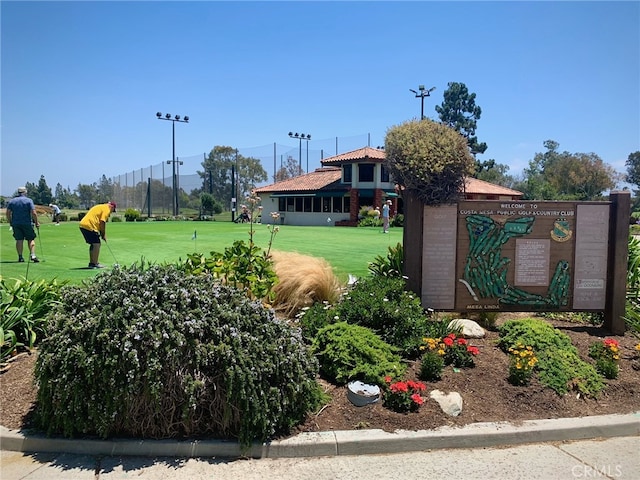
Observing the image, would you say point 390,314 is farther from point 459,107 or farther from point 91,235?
point 459,107

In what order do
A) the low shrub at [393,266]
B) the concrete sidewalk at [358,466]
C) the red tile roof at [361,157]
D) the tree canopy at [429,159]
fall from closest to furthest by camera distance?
1. the concrete sidewalk at [358,466]
2. the tree canopy at [429,159]
3. the low shrub at [393,266]
4. the red tile roof at [361,157]

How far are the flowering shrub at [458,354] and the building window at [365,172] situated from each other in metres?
37.0

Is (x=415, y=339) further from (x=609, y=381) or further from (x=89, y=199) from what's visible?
(x=89, y=199)

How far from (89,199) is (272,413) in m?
87.8

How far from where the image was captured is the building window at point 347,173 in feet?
140


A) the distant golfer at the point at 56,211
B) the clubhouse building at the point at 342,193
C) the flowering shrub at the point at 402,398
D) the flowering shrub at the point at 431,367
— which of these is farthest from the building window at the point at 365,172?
the flowering shrub at the point at 402,398

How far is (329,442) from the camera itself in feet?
12.3

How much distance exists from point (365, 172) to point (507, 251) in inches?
1406

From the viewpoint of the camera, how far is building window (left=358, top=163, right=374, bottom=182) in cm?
4153

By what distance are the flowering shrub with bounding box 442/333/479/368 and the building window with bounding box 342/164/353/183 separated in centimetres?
3772

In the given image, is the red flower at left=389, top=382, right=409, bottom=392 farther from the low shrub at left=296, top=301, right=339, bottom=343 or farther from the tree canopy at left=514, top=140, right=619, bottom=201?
the tree canopy at left=514, top=140, right=619, bottom=201

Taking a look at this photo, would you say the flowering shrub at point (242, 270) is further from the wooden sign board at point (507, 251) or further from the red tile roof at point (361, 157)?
the red tile roof at point (361, 157)

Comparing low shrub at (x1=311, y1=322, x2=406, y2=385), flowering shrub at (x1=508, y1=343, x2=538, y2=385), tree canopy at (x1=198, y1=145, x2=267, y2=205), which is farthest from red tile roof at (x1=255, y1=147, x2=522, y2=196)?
flowering shrub at (x1=508, y1=343, x2=538, y2=385)

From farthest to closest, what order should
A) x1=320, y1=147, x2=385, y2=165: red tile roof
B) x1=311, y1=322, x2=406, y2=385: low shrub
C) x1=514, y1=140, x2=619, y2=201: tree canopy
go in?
x1=514, y1=140, x2=619, y2=201: tree canopy, x1=320, y1=147, x2=385, y2=165: red tile roof, x1=311, y1=322, x2=406, y2=385: low shrub
